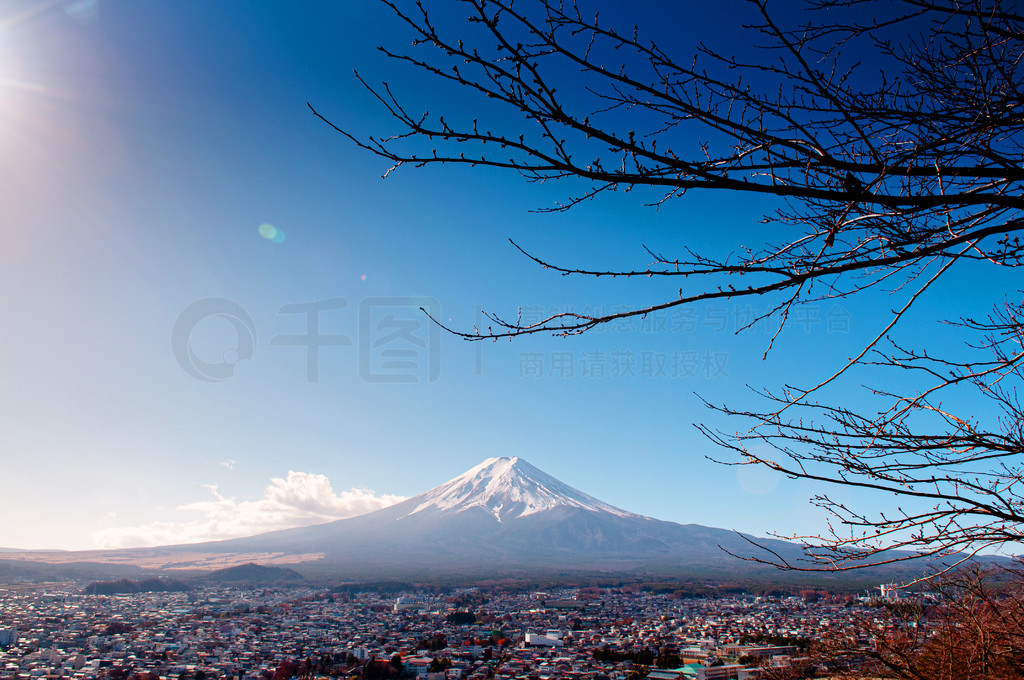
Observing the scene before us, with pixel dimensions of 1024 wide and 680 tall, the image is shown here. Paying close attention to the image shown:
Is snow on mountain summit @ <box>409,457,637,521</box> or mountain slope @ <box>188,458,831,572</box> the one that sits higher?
snow on mountain summit @ <box>409,457,637,521</box>

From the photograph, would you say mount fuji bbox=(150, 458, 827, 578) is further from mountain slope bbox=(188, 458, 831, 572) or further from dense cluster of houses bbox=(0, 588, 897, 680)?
dense cluster of houses bbox=(0, 588, 897, 680)

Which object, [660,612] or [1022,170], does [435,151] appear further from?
[660,612]

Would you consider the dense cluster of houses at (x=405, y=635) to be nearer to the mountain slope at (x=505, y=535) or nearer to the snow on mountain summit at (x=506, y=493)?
the mountain slope at (x=505, y=535)

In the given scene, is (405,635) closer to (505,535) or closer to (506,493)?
(505,535)

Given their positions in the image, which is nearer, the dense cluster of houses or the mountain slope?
the dense cluster of houses

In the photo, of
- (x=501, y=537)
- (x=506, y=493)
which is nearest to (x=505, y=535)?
(x=501, y=537)

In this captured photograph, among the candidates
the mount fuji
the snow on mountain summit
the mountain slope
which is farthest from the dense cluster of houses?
the snow on mountain summit

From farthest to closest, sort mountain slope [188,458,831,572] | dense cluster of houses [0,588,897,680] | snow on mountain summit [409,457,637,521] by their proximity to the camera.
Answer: snow on mountain summit [409,457,637,521]
mountain slope [188,458,831,572]
dense cluster of houses [0,588,897,680]
